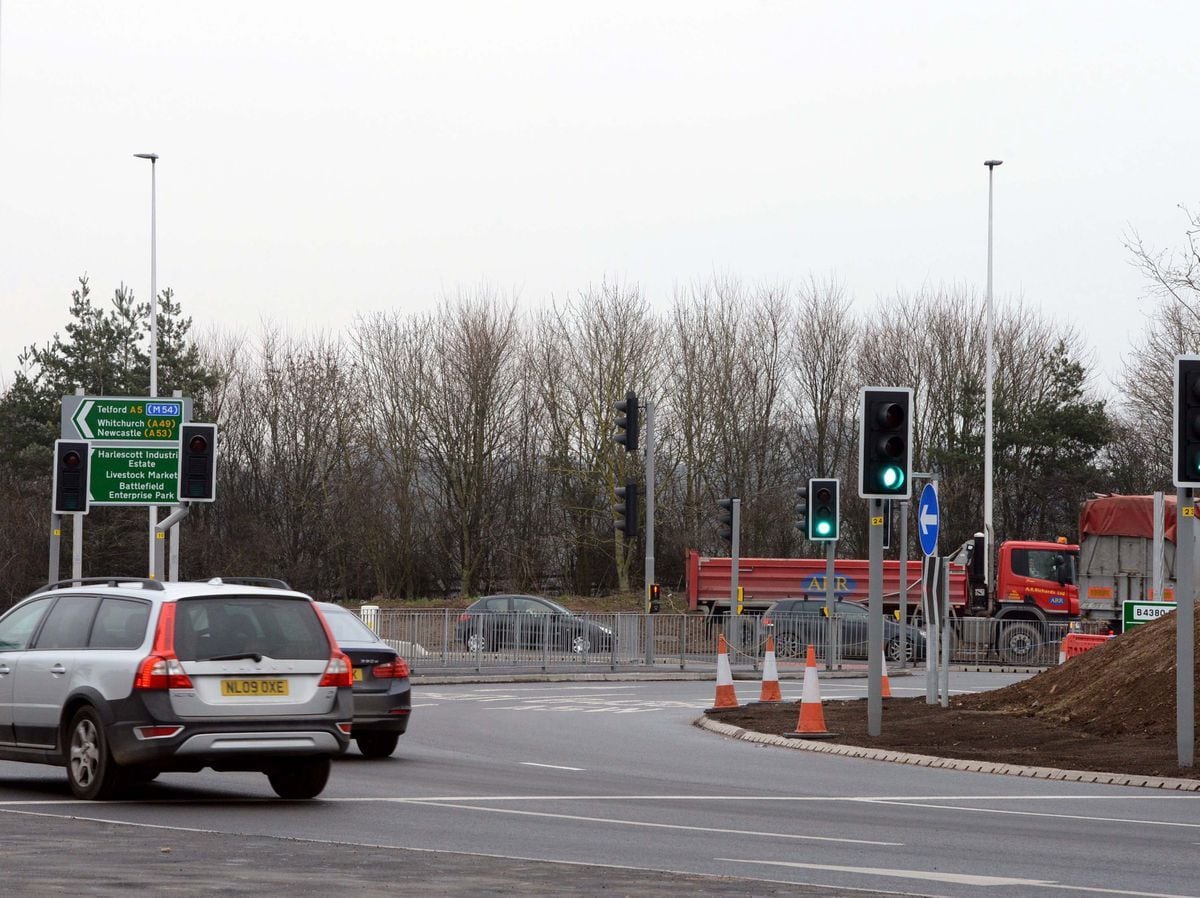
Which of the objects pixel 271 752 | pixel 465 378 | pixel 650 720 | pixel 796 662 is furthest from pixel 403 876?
pixel 465 378

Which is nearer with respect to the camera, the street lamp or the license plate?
the license plate

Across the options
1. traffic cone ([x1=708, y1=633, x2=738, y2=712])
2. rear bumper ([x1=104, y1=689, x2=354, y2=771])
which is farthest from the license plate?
traffic cone ([x1=708, y1=633, x2=738, y2=712])

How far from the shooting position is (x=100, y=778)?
12531 mm

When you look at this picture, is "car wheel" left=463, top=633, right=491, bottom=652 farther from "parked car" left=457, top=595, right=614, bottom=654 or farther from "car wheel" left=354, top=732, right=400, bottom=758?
"car wheel" left=354, top=732, right=400, bottom=758

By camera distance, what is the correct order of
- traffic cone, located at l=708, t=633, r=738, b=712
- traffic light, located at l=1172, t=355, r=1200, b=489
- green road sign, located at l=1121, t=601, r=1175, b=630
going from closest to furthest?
traffic light, located at l=1172, t=355, r=1200, b=489, traffic cone, located at l=708, t=633, r=738, b=712, green road sign, located at l=1121, t=601, r=1175, b=630

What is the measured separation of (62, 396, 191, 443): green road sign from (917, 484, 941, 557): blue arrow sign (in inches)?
562

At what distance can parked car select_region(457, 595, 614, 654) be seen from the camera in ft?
121

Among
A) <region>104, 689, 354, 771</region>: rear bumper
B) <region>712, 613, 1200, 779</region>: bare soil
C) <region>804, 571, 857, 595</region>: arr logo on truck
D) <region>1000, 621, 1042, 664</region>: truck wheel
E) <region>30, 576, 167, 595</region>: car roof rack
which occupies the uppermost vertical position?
<region>30, 576, 167, 595</region>: car roof rack

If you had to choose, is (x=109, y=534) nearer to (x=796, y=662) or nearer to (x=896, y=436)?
(x=796, y=662)

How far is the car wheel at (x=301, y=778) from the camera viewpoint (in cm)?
1317

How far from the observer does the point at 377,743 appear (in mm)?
17719

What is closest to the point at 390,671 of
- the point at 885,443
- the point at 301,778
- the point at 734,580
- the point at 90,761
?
the point at 301,778

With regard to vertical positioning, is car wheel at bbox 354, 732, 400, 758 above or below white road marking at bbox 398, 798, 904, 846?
below

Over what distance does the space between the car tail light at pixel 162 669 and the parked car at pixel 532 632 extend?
79.9 ft
